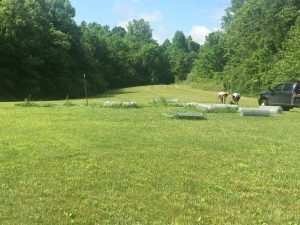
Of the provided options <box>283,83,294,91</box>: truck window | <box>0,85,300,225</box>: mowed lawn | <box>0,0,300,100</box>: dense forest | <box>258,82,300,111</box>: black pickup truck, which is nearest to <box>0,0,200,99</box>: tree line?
<box>0,0,300,100</box>: dense forest

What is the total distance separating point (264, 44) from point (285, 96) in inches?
1436

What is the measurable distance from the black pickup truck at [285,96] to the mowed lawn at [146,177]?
16455mm

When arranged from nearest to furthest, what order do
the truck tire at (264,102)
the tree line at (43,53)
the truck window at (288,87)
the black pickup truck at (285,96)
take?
the black pickup truck at (285,96)
the truck window at (288,87)
the truck tire at (264,102)
the tree line at (43,53)

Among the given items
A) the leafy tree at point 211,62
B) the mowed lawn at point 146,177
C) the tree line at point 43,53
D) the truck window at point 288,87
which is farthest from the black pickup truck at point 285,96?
the leafy tree at point 211,62

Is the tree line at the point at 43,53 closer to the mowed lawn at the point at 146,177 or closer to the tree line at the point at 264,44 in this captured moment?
the tree line at the point at 264,44

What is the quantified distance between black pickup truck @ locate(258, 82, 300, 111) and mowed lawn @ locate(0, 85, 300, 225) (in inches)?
648

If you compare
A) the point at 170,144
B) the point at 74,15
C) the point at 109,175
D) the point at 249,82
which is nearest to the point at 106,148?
the point at 170,144

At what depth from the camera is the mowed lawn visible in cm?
681

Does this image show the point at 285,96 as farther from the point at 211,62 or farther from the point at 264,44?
the point at 211,62

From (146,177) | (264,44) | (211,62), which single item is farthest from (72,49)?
(146,177)

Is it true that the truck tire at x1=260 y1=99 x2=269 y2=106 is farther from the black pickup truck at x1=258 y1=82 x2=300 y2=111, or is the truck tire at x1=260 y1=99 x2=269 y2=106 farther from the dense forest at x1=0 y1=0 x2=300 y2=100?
the dense forest at x1=0 y1=0 x2=300 y2=100

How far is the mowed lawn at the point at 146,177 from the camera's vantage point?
6.81 m

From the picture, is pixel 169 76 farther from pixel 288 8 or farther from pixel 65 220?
pixel 65 220

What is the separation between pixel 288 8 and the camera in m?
62.8
